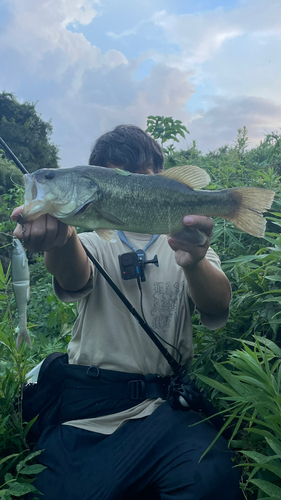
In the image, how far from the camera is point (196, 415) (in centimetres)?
204

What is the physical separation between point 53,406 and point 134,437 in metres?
0.58

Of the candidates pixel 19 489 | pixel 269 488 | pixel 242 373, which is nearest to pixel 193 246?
pixel 242 373

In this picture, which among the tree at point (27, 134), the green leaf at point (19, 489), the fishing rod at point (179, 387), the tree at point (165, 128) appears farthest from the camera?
the tree at point (27, 134)

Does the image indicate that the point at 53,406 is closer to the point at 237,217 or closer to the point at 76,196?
the point at 76,196

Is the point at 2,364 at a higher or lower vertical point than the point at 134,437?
higher

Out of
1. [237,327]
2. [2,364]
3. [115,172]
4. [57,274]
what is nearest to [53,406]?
[2,364]

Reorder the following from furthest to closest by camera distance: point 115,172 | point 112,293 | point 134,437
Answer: point 112,293, point 134,437, point 115,172

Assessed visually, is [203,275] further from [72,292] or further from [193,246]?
[72,292]

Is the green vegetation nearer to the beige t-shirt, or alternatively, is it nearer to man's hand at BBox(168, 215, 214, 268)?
the beige t-shirt

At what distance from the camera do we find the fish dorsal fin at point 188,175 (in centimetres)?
172

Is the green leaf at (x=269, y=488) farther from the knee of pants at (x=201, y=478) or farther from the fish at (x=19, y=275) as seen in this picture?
the fish at (x=19, y=275)

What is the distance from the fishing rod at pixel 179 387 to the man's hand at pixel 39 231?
1.24ft

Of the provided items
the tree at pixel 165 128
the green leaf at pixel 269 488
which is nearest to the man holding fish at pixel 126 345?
the green leaf at pixel 269 488

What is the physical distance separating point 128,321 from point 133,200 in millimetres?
913
